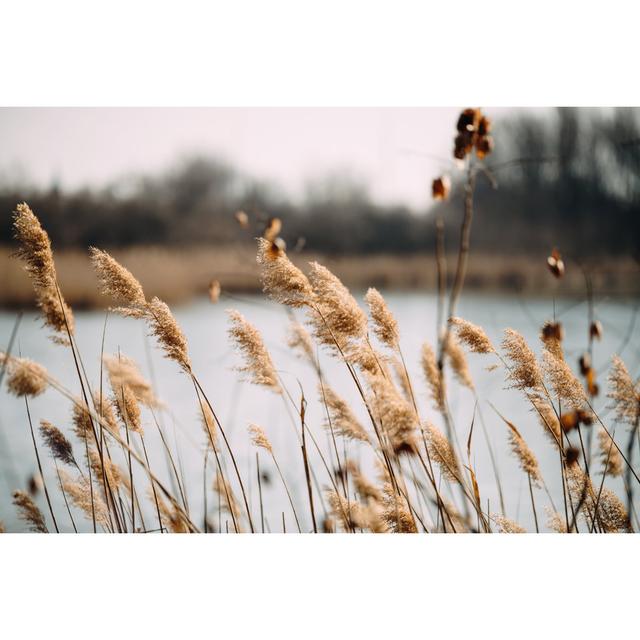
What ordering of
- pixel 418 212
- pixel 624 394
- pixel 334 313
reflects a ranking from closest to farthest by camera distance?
pixel 334 313 < pixel 624 394 < pixel 418 212

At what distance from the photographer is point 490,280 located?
7.18 feet

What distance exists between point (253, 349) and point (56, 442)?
2.33 ft

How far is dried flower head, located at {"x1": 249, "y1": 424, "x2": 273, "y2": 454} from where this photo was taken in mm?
2121

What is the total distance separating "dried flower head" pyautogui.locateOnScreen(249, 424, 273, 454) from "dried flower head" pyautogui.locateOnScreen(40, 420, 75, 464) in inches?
23.5

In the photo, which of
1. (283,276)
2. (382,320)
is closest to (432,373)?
(382,320)

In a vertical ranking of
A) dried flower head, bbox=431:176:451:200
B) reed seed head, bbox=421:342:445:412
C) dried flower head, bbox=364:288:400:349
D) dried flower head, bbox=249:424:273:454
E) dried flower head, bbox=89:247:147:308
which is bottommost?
dried flower head, bbox=249:424:273:454

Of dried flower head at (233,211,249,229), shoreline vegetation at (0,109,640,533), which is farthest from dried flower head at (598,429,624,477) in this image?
dried flower head at (233,211,249,229)

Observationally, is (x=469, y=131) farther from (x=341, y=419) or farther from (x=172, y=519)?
(x=172, y=519)

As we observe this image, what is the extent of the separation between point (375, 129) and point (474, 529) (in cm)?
135

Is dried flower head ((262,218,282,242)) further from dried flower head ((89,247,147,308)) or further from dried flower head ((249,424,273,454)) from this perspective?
dried flower head ((249,424,273,454))

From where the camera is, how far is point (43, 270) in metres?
2.04

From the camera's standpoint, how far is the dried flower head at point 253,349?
2.06 meters
